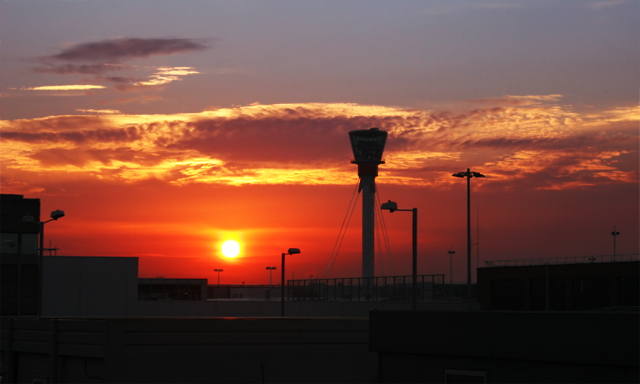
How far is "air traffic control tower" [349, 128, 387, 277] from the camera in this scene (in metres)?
135

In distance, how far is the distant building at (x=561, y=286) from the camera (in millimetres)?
72094

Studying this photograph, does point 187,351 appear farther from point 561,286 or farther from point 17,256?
point 561,286

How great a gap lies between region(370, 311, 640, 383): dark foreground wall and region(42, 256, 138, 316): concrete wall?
183ft

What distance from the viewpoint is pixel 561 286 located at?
261ft

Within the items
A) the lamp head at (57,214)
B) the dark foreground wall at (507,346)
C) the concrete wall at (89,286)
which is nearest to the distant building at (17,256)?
the concrete wall at (89,286)

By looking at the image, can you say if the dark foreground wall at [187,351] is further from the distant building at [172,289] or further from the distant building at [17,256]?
the distant building at [172,289]

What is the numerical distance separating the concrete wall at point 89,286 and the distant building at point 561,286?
137ft

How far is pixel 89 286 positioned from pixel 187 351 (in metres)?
51.2

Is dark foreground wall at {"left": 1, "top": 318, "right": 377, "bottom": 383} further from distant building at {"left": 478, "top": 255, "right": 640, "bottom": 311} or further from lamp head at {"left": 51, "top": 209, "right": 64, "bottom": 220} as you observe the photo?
distant building at {"left": 478, "top": 255, "right": 640, "bottom": 311}

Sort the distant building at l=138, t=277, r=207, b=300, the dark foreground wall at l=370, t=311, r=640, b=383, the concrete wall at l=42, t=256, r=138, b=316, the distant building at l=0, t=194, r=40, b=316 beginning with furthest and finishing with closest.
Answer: the distant building at l=138, t=277, r=207, b=300 → the concrete wall at l=42, t=256, r=138, b=316 → the distant building at l=0, t=194, r=40, b=316 → the dark foreground wall at l=370, t=311, r=640, b=383

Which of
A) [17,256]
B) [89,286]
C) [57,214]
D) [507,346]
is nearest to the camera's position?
[507,346]

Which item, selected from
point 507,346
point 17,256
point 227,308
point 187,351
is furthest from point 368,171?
point 507,346

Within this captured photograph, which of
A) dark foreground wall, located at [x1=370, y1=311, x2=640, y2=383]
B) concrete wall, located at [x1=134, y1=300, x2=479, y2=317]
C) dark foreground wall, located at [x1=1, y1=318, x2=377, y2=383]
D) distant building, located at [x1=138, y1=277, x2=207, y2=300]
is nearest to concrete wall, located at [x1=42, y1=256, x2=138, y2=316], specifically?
concrete wall, located at [x1=134, y1=300, x2=479, y2=317]

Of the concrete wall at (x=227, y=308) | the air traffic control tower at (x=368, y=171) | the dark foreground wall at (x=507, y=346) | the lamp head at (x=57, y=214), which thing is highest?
the air traffic control tower at (x=368, y=171)
